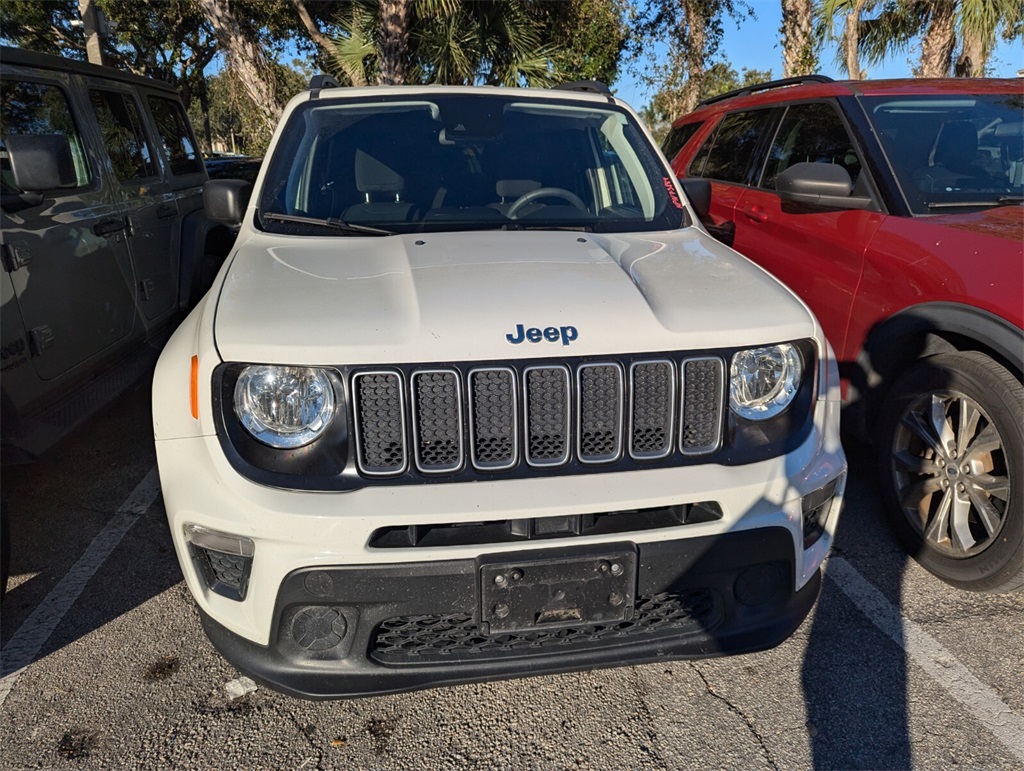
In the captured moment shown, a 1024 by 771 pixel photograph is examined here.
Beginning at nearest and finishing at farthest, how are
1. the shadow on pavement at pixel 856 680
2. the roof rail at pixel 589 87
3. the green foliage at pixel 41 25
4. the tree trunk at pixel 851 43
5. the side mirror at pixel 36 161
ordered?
the shadow on pavement at pixel 856 680 → the side mirror at pixel 36 161 → the roof rail at pixel 589 87 → the tree trunk at pixel 851 43 → the green foliage at pixel 41 25

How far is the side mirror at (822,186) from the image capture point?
11.1 ft

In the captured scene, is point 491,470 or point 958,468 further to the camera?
point 958,468

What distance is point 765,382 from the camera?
217 centimetres

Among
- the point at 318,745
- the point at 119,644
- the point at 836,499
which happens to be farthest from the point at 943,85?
the point at 119,644

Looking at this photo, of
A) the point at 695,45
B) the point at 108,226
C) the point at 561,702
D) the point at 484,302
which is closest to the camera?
the point at 484,302

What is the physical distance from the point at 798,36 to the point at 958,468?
10776mm

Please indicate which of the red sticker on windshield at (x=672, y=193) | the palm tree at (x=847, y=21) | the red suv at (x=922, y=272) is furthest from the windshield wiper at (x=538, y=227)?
the palm tree at (x=847, y=21)

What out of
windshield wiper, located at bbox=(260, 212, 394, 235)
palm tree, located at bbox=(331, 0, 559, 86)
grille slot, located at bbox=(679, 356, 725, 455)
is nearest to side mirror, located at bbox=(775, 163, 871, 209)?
grille slot, located at bbox=(679, 356, 725, 455)

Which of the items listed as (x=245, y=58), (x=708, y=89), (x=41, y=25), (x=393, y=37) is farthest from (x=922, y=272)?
(x=41, y=25)

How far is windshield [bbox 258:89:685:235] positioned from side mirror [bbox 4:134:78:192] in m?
0.92

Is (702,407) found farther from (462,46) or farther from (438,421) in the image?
(462,46)

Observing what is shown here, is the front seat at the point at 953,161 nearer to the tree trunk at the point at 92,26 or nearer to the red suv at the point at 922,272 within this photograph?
the red suv at the point at 922,272

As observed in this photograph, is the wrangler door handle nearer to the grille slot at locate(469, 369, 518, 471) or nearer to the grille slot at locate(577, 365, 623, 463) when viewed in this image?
the grille slot at locate(469, 369, 518, 471)

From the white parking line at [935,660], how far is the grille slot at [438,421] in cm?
185
